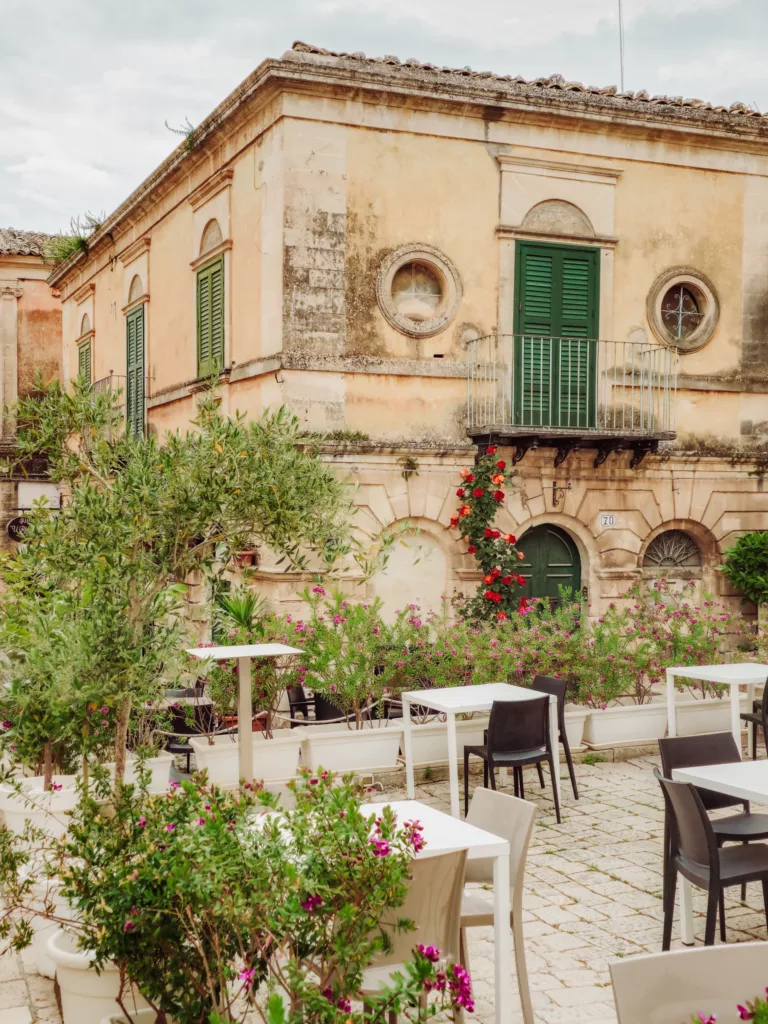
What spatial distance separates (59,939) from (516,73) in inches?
455

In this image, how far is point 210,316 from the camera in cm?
1405

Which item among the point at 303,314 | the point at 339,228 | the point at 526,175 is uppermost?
the point at 526,175

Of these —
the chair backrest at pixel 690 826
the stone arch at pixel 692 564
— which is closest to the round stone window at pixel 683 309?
the stone arch at pixel 692 564

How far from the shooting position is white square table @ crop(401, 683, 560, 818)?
7.24 meters

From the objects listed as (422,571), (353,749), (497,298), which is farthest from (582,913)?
(497,298)

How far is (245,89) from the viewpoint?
1230cm

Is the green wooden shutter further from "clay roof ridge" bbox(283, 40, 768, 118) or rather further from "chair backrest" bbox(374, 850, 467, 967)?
"chair backrest" bbox(374, 850, 467, 967)

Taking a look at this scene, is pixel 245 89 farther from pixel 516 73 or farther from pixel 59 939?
pixel 59 939

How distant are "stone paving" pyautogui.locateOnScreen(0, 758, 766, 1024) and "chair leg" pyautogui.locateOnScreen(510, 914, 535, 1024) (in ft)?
0.48

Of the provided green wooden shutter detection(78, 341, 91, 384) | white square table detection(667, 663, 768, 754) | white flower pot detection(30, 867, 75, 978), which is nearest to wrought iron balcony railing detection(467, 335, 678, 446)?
white square table detection(667, 663, 768, 754)

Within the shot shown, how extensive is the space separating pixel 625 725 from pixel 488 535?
3575 millimetres

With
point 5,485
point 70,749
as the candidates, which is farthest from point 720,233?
point 5,485

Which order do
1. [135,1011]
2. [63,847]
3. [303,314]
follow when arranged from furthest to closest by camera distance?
1. [303,314]
2. [135,1011]
3. [63,847]

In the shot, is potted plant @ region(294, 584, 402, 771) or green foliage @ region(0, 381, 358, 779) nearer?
green foliage @ region(0, 381, 358, 779)
